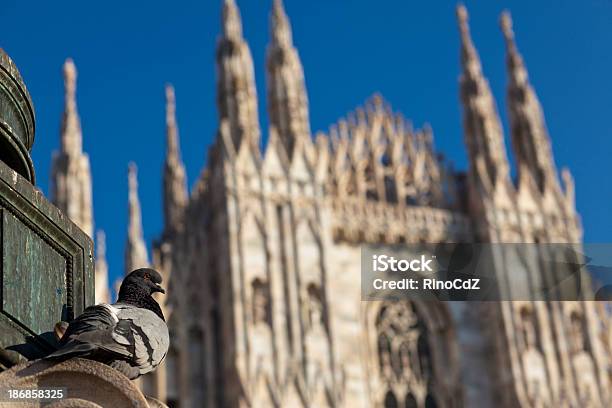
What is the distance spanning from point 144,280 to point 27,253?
30 cm

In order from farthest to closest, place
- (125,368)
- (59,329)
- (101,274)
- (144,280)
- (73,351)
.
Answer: (101,274), (144,280), (59,329), (125,368), (73,351)

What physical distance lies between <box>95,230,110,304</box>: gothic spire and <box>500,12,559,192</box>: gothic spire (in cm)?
847

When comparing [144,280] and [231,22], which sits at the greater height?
[231,22]

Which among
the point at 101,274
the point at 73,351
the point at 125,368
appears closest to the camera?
the point at 73,351

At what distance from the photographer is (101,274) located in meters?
21.6

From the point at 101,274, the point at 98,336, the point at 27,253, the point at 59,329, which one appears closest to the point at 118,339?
the point at 98,336

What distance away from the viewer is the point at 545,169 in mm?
26156

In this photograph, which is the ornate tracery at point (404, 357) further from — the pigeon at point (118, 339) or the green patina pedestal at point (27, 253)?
the pigeon at point (118, 339)

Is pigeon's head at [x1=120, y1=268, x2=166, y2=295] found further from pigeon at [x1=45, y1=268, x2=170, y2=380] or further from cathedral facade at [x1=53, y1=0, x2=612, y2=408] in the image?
cathedral facade at [x1=53, y1=0, x2=612, y2=408]

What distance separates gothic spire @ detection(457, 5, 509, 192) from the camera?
2534cm

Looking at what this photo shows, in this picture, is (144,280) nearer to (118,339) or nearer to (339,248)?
(118,339)

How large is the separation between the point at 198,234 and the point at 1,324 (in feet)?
65.5

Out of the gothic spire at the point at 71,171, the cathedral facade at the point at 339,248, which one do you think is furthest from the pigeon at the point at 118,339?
the gothic spire at the point at 71,171

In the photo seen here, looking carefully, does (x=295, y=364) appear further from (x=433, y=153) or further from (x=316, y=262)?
(x=433, y=153)
